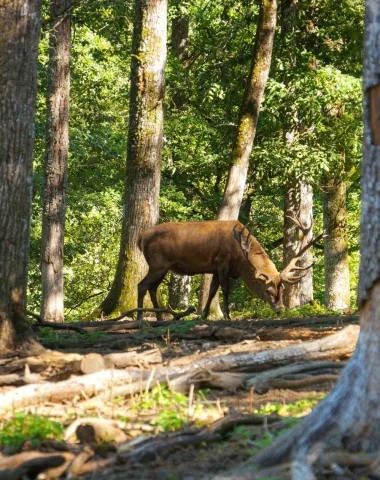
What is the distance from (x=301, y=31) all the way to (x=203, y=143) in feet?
19.6

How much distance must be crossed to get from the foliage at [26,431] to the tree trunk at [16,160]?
9.80 ft

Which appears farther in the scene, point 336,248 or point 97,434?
Answer: point 336,248

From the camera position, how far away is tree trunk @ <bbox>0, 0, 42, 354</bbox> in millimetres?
9422

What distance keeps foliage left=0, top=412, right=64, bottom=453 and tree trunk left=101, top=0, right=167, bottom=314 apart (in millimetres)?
10674

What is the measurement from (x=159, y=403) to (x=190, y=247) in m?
10.2

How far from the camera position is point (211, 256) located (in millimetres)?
17375

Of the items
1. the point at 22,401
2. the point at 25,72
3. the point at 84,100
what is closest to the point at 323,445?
the point at 22,401

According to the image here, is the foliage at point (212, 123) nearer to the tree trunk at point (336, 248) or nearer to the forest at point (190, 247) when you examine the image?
the forest at point (190, 247)

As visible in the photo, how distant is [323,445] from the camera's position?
503cm

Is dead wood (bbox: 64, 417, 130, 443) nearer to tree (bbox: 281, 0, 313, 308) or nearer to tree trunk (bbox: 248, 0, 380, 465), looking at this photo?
tree trunk (bbox: 248, 0, 380, 465)

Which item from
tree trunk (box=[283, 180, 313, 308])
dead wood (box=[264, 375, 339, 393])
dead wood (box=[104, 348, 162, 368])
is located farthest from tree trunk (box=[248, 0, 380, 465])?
tree trunk (box=[283, 180, 313, 308])

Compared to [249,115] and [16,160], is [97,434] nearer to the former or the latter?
[16,160]

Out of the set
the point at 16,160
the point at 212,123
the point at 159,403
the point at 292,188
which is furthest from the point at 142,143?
the point at 212,123

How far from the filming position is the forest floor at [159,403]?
5.33 meters
